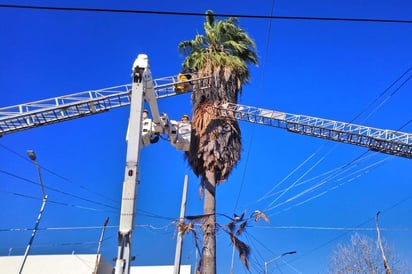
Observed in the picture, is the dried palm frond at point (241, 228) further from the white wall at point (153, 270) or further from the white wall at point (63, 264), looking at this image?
the white wall at point (153, 270)

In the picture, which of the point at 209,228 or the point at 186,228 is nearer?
the point at 209,228

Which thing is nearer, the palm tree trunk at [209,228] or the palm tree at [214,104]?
the palm tree trunk at [209,228]

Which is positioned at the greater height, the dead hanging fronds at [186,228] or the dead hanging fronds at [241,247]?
Result: the dead hanging fronds at [186,228]

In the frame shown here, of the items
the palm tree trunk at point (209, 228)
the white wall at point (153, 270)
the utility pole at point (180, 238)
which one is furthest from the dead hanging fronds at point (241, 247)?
the white wall at point (153, 270)

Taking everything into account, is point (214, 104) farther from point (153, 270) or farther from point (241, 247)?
point (153, 270)

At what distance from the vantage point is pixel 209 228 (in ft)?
40.7

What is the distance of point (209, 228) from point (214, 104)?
5.42m

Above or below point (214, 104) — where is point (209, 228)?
below

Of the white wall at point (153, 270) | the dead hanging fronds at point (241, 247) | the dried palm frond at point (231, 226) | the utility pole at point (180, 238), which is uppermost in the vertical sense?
the white wall at point (153, 270)

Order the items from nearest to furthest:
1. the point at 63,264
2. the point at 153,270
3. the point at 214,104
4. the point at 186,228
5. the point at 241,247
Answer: the point at 241,247, the point at 186,228, the point at 214,104, the point at 63,264, the point at 153,270

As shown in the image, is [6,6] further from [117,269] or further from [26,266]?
[26,266]

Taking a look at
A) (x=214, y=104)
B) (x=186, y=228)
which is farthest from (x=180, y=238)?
(x=214, y=104)

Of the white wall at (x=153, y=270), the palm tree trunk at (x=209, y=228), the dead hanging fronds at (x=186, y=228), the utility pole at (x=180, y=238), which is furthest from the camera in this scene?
the white wall at (x=153, y=270)

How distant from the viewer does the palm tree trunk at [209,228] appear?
11.9 m
